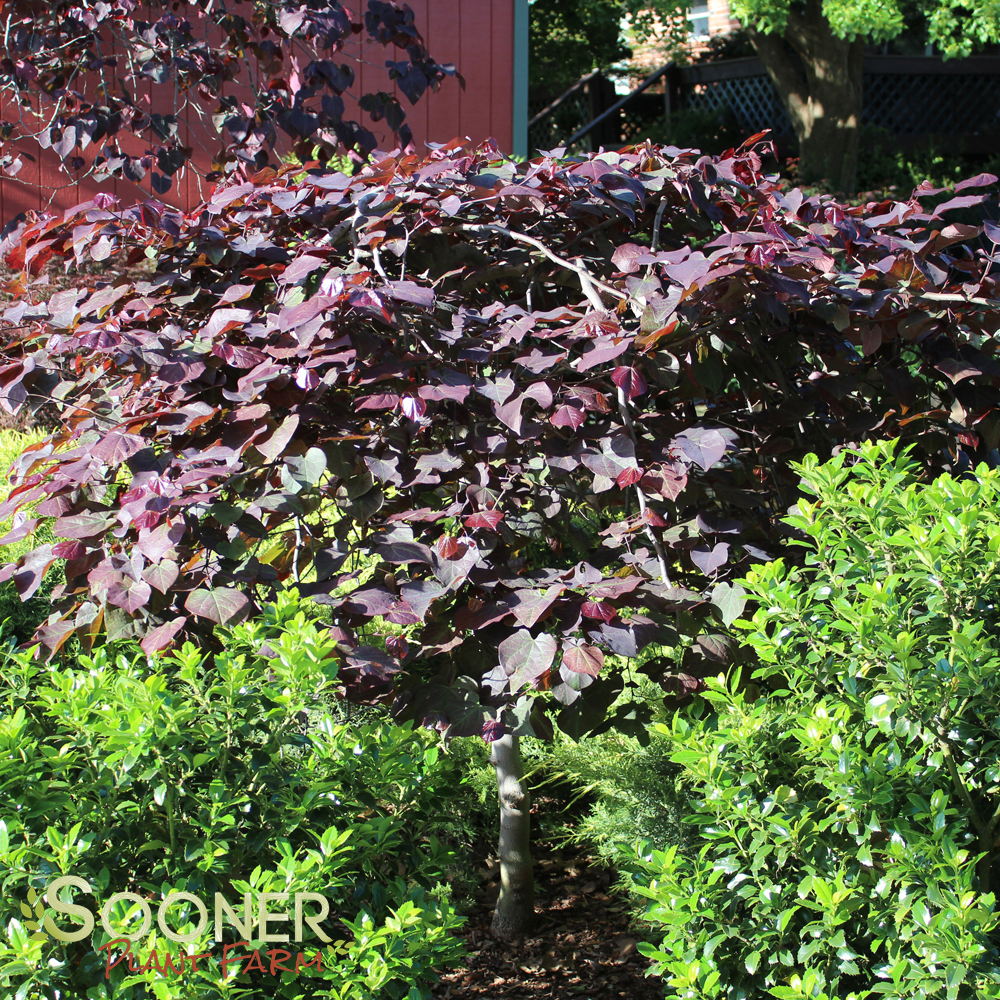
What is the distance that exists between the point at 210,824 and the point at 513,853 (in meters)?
1.19

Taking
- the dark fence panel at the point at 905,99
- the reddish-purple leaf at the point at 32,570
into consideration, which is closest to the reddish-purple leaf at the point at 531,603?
the reddish-purple leaf at the point at 32,570

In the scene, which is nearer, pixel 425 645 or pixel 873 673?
pixel 873 673

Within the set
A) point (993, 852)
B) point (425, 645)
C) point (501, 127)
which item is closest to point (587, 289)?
point (425, 645)

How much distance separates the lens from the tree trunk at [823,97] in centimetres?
988

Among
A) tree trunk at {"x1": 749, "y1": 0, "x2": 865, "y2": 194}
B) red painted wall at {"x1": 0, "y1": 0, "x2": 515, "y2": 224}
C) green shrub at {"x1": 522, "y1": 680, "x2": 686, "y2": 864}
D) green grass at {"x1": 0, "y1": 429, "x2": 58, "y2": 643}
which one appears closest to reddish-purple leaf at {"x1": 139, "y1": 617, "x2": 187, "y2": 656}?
green shrub at {"x1": 522, "y1": 680, "x2": 686, "y2": 864}

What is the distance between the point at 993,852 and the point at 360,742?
3.13ft

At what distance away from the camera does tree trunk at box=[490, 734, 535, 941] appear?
2223mm

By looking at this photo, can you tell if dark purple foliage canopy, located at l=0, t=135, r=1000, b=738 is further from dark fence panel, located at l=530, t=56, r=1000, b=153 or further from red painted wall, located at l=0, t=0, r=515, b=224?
dark fence panel, located at l=530, t=56, r=1000, b=153

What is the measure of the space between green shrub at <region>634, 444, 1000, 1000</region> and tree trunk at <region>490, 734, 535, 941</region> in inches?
32.7

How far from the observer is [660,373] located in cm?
156

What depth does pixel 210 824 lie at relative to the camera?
47.8 inches

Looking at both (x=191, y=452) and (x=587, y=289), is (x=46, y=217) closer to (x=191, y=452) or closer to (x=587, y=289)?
(x=191, y=452)

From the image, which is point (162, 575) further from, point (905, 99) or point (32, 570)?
point (905, 99)

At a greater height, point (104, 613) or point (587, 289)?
point (587, 289)
